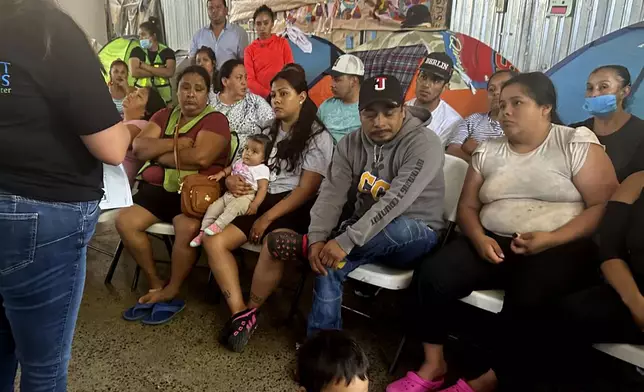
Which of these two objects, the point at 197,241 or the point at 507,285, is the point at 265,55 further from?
the point at 507,285

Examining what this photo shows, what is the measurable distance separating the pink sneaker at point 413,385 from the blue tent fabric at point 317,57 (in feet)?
9.29

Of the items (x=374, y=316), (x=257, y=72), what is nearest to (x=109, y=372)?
(x=374, y=316)

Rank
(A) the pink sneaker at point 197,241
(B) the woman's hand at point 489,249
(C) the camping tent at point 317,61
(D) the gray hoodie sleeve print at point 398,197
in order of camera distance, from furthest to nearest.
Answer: (C) the camping tent at point 317,61 < (A) the pink sneaker at point 197,241 < (D) the gray hoodie sleeve print at point 398,197 < (B) the woman's hand at point 489,249

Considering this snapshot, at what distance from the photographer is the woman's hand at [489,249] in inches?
72.7

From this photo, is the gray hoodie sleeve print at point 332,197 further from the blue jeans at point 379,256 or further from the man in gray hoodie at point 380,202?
the blue jeans at point 379,256

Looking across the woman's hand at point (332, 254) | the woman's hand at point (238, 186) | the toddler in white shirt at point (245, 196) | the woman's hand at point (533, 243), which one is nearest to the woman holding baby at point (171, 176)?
the toddler in white shirt at point (245, 196)

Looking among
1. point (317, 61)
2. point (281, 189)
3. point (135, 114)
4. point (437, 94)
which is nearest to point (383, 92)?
point (281, 189)

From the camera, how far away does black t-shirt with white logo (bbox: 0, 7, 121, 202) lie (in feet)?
3.28

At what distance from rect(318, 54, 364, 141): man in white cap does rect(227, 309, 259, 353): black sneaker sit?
1232mm

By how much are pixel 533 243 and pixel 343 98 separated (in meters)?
1.64

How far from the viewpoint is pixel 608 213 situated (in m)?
1.71

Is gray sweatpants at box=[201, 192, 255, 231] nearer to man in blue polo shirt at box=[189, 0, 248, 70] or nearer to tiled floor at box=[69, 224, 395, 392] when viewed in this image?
tiled floor at box=[69, 224, 395, 392]

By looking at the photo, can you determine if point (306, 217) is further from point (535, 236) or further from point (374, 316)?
point (535, 236)

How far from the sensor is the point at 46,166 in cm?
110
